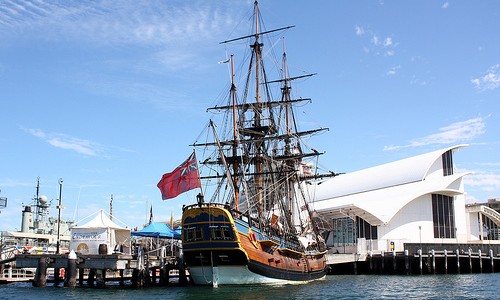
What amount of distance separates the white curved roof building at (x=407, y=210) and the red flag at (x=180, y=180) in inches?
1158

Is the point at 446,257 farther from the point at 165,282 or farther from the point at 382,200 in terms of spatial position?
the point at 165,282

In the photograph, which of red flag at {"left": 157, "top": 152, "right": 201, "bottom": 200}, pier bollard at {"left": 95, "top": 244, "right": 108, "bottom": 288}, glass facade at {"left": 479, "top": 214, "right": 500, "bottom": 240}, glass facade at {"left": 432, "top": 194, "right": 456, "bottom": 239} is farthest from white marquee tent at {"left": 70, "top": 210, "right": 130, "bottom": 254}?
glass facade at {"left": 479, "top": 214, "right": 500, "bottom": 240}

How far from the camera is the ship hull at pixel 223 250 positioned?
38.3 metres

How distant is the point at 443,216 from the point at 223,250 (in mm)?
39463

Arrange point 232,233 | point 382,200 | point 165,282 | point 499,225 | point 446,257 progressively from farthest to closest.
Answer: point 499,225
point 382,200
point 446,257
point 165,282
point 232,233

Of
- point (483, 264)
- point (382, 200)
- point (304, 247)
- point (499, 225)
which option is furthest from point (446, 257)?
point (499, 225)

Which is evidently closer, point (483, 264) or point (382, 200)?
point (483, 264)

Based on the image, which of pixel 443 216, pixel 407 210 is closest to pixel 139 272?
pixel 407 210

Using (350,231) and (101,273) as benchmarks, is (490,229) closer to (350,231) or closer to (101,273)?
(350,231)

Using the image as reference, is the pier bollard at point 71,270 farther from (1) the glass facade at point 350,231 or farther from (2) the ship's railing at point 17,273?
(1) the glass facade at point 350,231

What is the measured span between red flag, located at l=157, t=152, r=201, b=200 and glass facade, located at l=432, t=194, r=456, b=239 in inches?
1544

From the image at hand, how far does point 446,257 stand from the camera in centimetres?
5834

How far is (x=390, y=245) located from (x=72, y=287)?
36.8 meters

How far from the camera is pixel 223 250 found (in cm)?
3866
